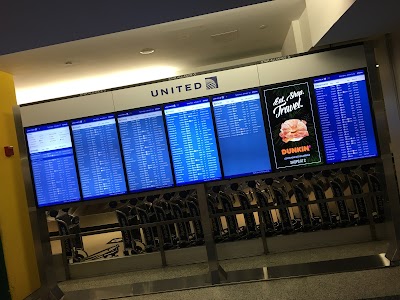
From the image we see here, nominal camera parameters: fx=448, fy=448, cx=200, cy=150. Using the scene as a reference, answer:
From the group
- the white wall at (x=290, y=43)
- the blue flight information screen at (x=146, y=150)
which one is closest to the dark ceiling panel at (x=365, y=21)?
the white wall at (x=290, y=43)

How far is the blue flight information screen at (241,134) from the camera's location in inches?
180

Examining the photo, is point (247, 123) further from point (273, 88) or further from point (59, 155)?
point (59, 155)

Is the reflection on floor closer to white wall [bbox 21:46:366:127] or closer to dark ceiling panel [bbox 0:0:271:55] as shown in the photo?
white wall [bbox 21:46:366:127]

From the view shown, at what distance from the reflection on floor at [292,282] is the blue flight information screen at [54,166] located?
3.70 ft

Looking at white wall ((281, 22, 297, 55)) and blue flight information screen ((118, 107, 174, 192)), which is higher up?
white wall ((281, 22, 297, 55))

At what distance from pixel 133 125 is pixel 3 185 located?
1.48 metres

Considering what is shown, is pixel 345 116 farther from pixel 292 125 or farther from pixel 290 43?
pixel 290 43

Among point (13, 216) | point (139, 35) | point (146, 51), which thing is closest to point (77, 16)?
point (139, 35)

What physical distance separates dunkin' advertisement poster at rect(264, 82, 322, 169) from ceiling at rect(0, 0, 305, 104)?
0.82 meters

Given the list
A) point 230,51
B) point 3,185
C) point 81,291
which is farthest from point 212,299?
point 230,51

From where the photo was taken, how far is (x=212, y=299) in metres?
4.04

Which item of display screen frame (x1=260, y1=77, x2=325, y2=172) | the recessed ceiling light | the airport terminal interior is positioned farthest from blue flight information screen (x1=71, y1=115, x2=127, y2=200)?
display screen frame (x1=260, y1=77, x2=325, y2=172)

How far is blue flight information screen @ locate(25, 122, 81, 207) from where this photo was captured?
4.79 meters

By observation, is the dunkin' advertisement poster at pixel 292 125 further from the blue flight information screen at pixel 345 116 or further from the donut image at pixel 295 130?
the blue flight information screen at pixel 345 116
